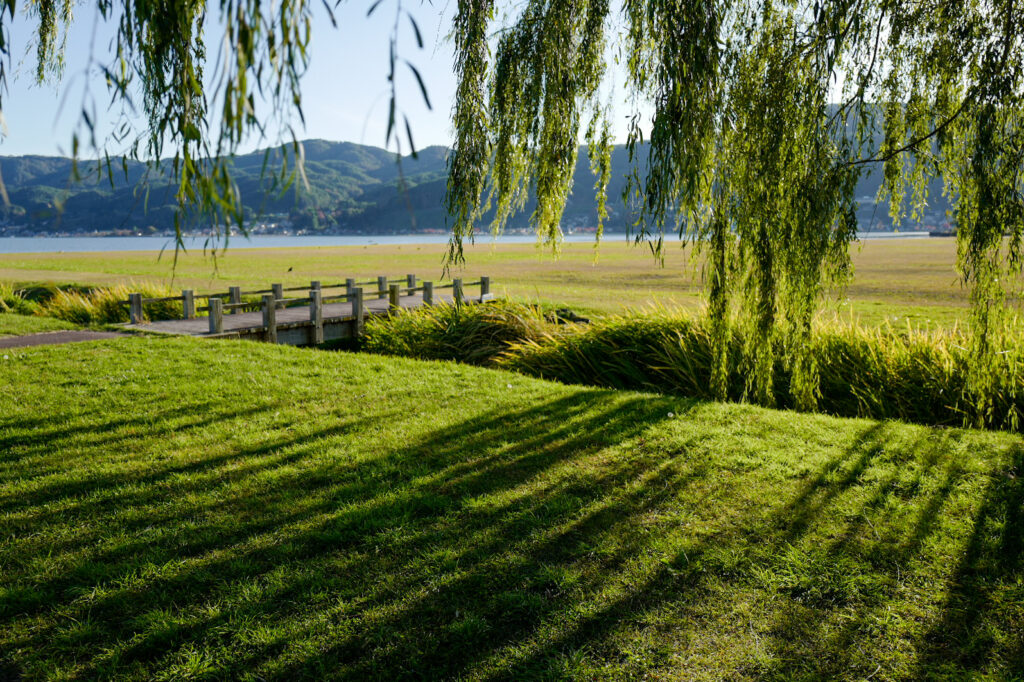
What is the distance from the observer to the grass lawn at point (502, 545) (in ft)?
10.5

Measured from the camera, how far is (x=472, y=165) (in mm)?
6492

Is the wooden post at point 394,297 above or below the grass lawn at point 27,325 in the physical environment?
above

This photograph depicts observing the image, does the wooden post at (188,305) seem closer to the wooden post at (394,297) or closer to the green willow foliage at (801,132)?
the wooden post at (394,297)

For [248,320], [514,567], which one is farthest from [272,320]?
[514,567]

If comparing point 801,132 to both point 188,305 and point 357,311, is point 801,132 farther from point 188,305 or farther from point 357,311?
point 188,305

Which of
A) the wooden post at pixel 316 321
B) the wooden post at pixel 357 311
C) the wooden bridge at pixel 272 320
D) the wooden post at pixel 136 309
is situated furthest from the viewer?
the wooden post at pixel 357 311

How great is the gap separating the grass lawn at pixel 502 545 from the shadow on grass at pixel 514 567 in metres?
0.02

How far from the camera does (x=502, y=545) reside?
422 cm

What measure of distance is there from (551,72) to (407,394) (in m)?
4.14

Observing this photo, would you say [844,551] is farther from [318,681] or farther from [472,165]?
[472,165]

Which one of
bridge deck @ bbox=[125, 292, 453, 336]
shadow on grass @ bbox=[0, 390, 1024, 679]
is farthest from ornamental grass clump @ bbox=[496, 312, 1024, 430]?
bridge deck @ bbox=[125, 292, 453, 336]

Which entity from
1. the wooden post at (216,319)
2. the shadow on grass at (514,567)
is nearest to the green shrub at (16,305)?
the wooden post at (216,319)

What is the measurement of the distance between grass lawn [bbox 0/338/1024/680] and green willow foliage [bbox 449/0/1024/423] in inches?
51.7

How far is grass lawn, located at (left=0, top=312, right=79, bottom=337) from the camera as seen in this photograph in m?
13.4
